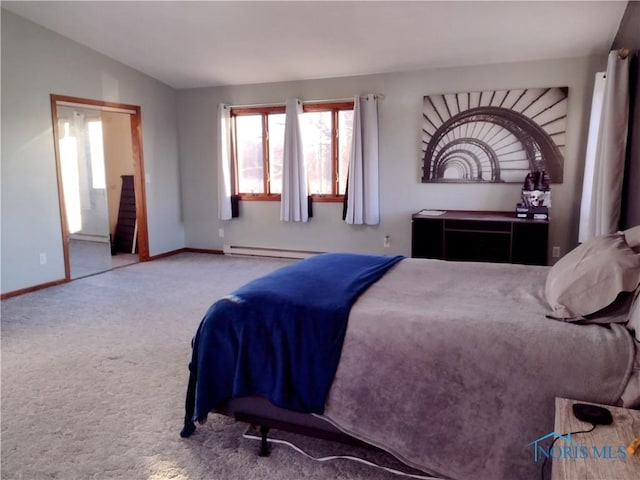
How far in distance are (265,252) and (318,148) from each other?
1.54 m

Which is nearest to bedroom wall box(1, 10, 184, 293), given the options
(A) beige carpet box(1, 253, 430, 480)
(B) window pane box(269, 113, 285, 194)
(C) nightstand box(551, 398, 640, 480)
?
(A) beige carpet box(1, 253, 430, 480)

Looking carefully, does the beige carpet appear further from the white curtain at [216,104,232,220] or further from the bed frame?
the white curtain at [216,104,232,220]

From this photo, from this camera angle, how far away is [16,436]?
2197 millimetres

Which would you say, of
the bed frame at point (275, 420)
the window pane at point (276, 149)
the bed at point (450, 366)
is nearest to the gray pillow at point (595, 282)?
the bed at point (450, 366)

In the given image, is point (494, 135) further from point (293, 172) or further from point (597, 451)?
point (597, 451)

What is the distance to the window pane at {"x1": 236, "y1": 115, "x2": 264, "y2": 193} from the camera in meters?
6.08

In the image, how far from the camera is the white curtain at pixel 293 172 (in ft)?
18.4

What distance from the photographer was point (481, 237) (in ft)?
15.1

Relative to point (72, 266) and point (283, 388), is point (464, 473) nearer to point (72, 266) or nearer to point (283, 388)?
point (283, 388)

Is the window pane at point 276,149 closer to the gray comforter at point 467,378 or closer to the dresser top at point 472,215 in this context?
the dresser top at point 472,215

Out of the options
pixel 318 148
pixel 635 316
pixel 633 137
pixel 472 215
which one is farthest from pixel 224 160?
pixel 635 316

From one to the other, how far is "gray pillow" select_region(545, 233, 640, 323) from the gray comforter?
0.23ft

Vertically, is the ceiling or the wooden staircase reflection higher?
the ceiling

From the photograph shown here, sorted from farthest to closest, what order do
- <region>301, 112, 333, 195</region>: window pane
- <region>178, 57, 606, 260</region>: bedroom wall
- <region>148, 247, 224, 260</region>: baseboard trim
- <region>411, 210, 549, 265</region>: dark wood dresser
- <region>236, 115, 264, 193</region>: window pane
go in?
<region>148, 247, 224, 260</region>: baseboard trim
<region>236, 115, 264, 193</region>: window pane
<region>301, 112, 333, 195</region>: window pane
<region>178, 57, 606, 260</region>: bedroom wall
<region>411, 210, 549, 265</region>: dark wood dresser
